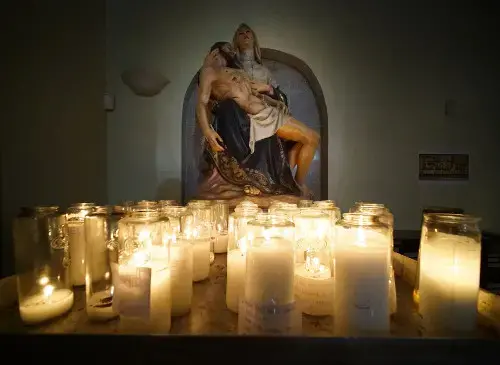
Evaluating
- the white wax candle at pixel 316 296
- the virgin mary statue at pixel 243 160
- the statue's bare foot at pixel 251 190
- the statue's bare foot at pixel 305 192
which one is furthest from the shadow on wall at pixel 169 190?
the white wax candle at pixel 316 296

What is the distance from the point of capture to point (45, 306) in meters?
0.49

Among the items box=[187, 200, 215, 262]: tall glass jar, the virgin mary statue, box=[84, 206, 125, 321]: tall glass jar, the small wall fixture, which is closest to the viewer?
box=[84, 206, 125, 321]: tall glass jar

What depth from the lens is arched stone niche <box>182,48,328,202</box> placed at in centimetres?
220

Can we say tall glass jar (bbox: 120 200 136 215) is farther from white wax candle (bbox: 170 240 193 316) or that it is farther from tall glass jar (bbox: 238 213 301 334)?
tall glass jar (bbox: 238 213 301 334)

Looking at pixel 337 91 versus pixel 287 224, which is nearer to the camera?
pixel 287 224

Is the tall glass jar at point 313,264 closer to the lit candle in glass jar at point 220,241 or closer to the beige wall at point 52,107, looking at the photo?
the lit candle in glass jar at point 220,241

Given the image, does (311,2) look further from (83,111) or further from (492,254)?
(492,254)

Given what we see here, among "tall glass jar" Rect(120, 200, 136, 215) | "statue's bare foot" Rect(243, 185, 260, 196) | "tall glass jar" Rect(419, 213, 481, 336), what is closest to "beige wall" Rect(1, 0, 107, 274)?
"tall glass jar" Rect(120, 200, 136, 215)

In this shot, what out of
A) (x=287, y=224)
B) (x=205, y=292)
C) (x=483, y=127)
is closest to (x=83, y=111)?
(x=205, y=292)

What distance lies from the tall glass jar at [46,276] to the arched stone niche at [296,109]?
5.18 ft

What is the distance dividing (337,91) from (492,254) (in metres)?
1.63

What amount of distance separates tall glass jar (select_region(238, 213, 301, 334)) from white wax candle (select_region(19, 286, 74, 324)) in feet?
1.09

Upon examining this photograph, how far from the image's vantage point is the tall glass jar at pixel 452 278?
17.6 inches

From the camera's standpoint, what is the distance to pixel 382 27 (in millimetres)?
2221
